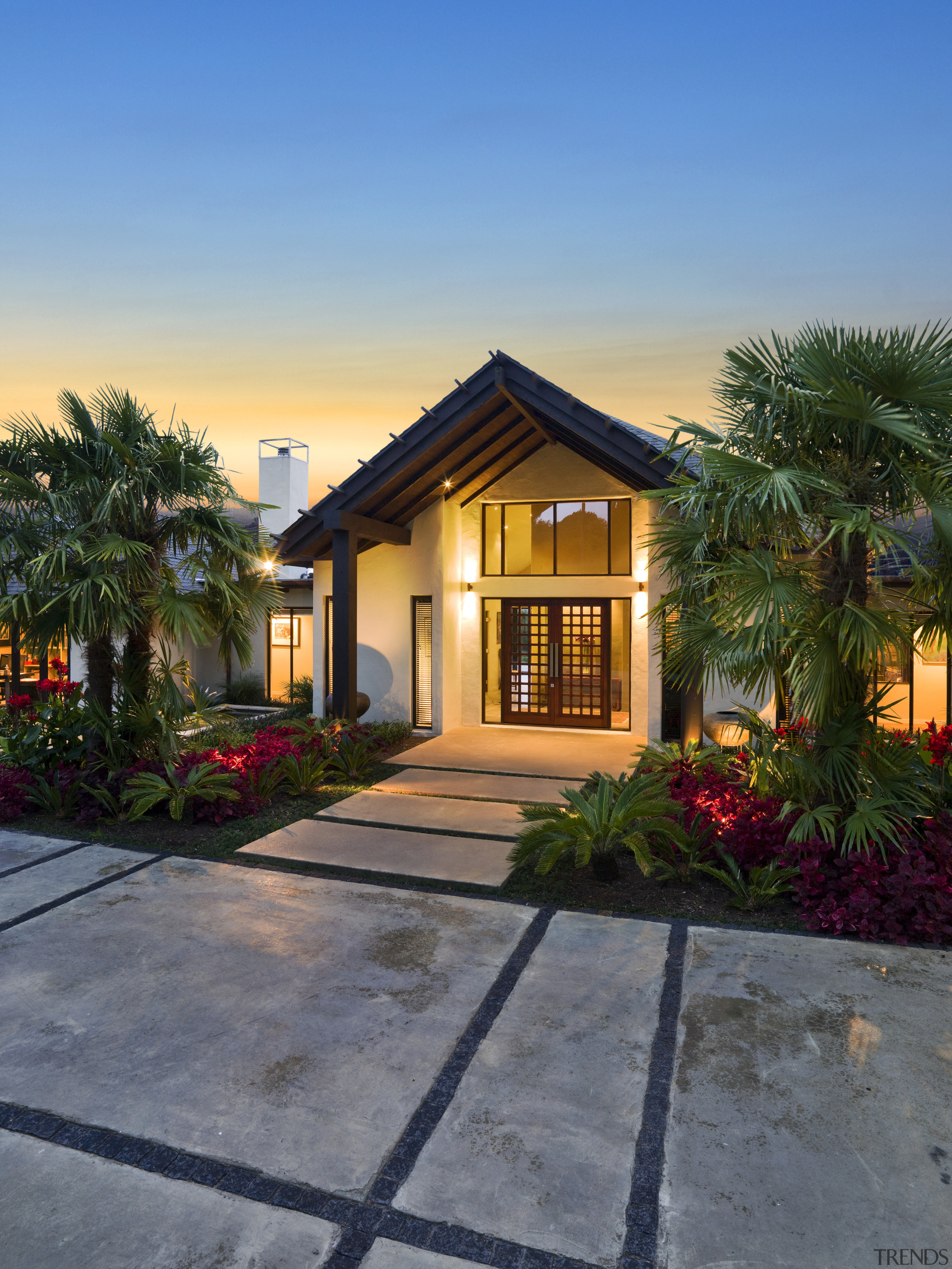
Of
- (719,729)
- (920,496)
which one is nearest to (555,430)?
(719,729)

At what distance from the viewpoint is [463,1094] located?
3375mm

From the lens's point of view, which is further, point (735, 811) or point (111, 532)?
point (111, 532)

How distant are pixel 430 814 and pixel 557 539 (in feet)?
22.0

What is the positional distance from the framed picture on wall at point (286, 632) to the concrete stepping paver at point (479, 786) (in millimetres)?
7207

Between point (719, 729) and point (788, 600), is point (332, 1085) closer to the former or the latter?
point (788, 600)

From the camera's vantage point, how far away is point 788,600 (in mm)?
5293

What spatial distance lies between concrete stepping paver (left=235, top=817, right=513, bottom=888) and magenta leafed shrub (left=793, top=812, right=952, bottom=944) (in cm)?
243

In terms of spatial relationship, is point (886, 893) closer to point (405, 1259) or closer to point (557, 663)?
point (405, 1259)

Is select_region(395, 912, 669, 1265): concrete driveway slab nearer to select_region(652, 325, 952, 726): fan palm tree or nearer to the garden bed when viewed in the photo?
the garden bed

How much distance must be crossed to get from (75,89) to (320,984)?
14.0 m

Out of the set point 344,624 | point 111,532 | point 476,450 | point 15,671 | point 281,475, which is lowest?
point 15,671

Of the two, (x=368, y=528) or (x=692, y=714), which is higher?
(x=368, y=528)

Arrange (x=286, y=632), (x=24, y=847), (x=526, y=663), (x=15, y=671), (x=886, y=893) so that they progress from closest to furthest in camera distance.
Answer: (x=886, y=893)
(x=24, y=847)
(x=526, y=663)
(x=15, y=671)
(x=286, y=632)

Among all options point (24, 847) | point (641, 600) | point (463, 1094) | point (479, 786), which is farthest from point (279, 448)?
point (463, 1094)
